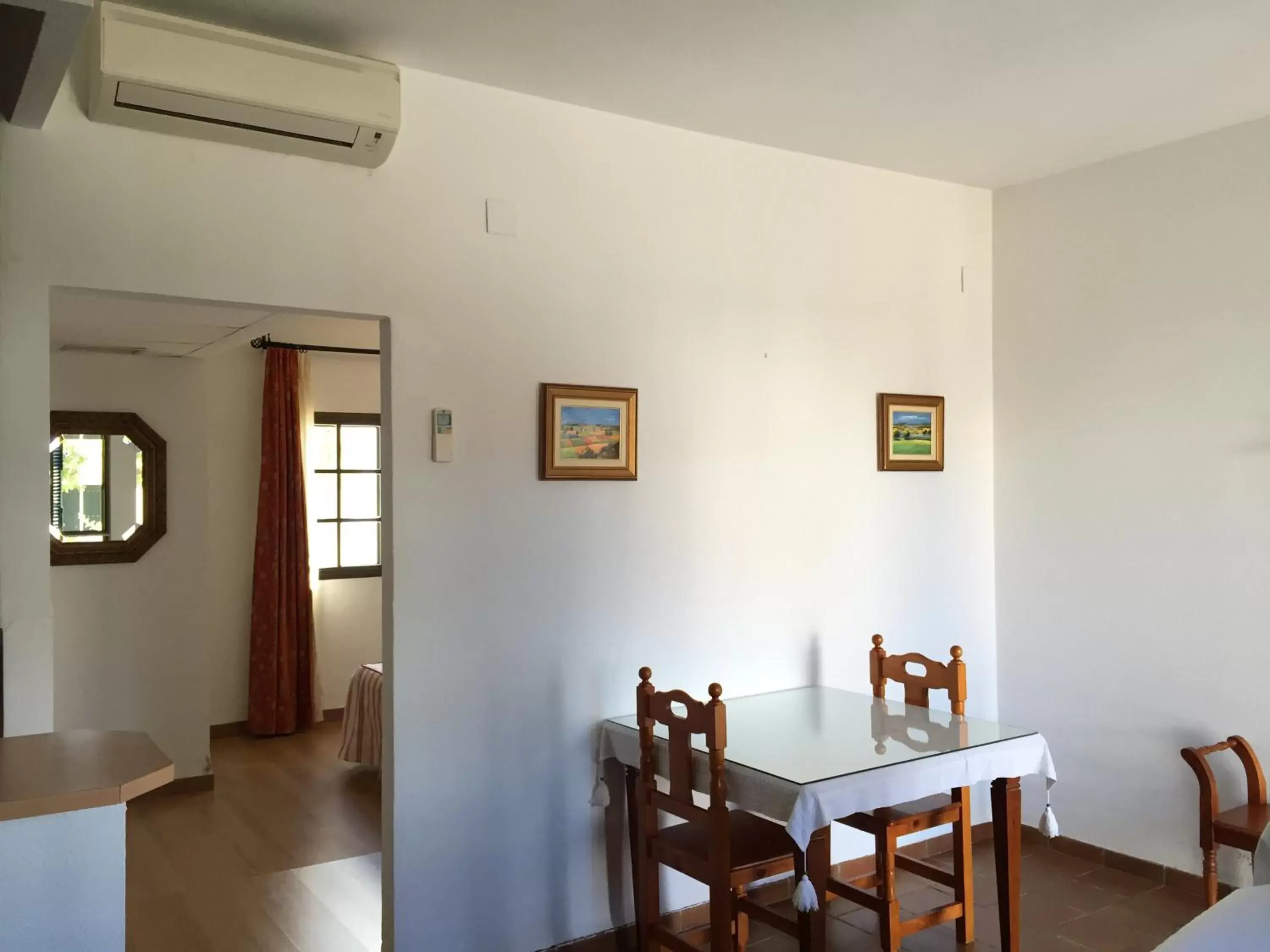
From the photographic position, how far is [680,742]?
271cm

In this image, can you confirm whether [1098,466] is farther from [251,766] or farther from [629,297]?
[251,766]

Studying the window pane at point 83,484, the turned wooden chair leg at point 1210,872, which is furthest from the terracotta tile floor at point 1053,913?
the window pane at point 83,484

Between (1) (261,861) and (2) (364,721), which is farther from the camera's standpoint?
(2) (364,721)

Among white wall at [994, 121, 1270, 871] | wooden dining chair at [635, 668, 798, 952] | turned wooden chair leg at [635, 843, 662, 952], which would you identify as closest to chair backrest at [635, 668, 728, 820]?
wooden dining chair at [635, 668, 798, 952]

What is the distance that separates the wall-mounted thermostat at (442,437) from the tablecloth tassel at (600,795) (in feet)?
3.54

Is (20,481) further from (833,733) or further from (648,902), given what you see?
(833,733)

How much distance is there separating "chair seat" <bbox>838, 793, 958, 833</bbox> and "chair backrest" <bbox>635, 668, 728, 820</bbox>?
55cm

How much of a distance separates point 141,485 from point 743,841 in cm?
368

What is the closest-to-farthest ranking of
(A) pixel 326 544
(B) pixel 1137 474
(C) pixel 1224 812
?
(C) pixel 1224 812 < (B) pixel 1137 474 < (A) pixel 326 544

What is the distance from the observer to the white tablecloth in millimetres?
2445

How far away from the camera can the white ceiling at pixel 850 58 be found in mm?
2527

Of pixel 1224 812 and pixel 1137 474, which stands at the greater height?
pixel 1137 474

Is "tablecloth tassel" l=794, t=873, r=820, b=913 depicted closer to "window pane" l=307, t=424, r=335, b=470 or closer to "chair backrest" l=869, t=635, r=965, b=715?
"chair backrest" l=869, t=635, r=965, b=715

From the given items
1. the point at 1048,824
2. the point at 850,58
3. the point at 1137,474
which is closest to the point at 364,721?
the point at 1048,824
